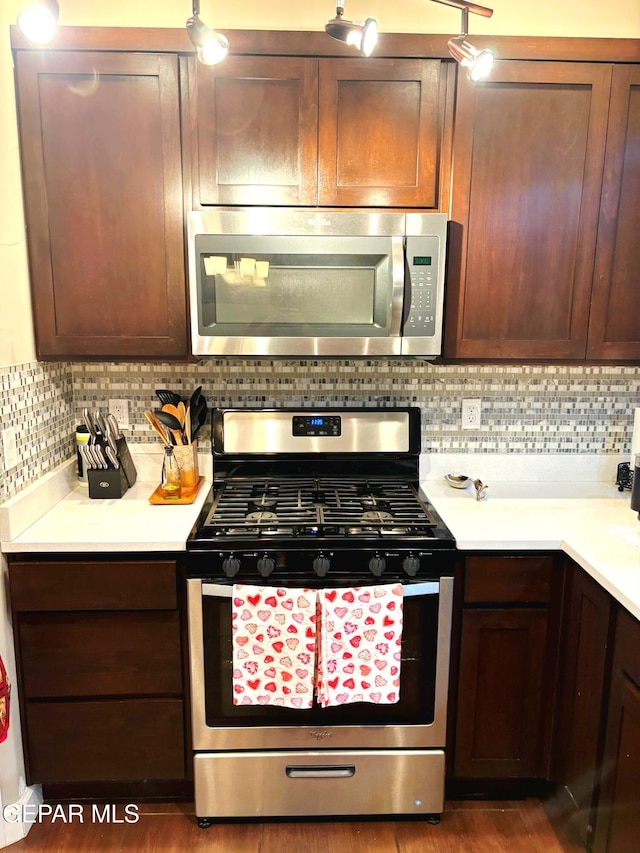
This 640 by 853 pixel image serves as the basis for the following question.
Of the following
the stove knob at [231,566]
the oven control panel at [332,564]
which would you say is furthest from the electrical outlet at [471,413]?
the stove knob at [231,566]

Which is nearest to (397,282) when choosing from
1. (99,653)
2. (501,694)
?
(501,694)

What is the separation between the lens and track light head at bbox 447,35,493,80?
151cm

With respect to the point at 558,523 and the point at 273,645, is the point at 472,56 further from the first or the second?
the point at 273,645

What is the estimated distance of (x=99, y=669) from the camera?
69.9 inches

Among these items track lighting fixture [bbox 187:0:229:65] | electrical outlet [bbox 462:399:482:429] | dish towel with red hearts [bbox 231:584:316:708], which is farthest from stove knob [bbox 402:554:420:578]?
track lighting fixture [bbox 187:0:229:65]

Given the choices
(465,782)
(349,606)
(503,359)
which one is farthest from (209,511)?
(465,782)

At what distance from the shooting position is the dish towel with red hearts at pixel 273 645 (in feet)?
5.51

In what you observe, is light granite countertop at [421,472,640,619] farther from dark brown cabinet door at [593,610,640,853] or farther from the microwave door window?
the microwave door window

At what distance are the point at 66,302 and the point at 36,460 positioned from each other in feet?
1.69

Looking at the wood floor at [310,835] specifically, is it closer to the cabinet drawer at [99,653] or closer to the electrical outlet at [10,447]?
the cabinet drawer at [99,653]

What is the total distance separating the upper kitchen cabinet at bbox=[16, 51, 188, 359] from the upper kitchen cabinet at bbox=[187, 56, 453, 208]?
12 cm

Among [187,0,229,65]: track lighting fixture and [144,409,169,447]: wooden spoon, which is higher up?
[187,0,229,65]: track lighting fixture

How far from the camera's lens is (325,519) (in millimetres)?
1822

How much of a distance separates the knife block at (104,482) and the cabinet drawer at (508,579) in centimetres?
120
